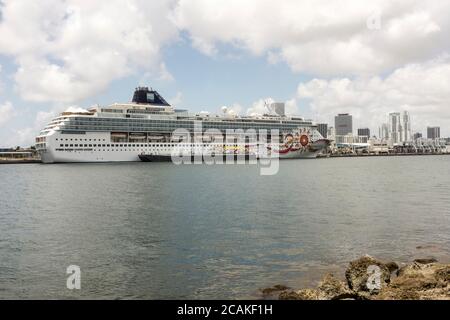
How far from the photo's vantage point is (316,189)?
135 feet

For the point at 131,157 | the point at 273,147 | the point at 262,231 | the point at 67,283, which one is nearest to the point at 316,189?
the point at 262,231

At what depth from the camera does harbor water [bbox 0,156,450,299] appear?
13438 millimetres

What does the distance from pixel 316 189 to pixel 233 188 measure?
8.01m

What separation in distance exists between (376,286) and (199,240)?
9.01m

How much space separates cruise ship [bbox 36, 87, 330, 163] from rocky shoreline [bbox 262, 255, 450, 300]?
84.6m

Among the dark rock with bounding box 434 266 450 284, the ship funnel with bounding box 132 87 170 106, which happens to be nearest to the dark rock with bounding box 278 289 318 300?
the dark rock with bounding box 434 266 450 284

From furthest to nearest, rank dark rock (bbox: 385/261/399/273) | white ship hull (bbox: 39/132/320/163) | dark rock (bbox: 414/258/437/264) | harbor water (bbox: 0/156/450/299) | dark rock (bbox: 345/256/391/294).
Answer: white ship hull (bbox: 39/132/320/163), dark rock (bbox: 414/258/437/264), dark rock (bbox: 385/261/399/273), harbor water (bbox: 0/156/450/299), dark rock (bbox: 345/256/391/294)

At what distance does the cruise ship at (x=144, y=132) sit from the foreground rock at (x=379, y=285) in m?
84.7

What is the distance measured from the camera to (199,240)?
62.7 feet

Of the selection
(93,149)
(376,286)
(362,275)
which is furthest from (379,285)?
(93,149)

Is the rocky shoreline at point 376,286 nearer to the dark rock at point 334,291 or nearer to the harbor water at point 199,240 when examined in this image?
the dark rock at point 334,291

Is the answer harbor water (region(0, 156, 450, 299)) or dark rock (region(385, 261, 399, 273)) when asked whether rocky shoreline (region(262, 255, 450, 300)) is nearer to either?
dark rock (region(385, 261, 399, 273))

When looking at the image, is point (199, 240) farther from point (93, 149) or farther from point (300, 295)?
point (93, 149)
